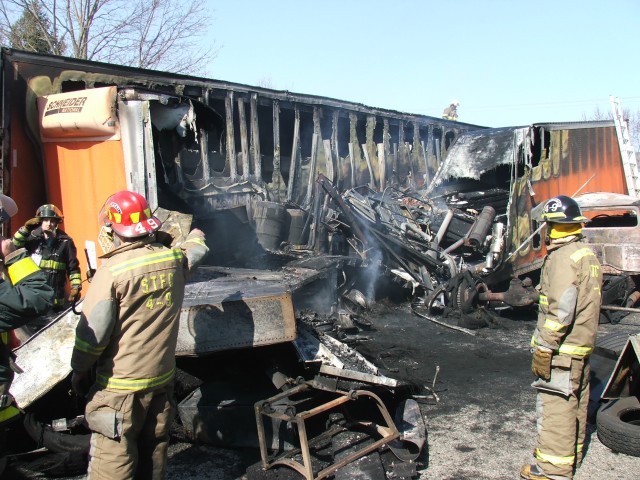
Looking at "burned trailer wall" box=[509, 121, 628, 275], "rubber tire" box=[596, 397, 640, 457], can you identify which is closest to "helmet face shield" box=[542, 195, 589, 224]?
"rubber tire" box=[596, 397, 640, 457]

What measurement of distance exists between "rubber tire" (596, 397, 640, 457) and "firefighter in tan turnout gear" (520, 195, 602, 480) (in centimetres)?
56

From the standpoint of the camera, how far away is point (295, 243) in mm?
9961

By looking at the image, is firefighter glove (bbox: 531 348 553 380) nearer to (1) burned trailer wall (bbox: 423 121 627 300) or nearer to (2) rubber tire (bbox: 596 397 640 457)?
(2) rubber tire (bbox: 596 397 640 457)

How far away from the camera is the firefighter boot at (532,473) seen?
12.4 ft

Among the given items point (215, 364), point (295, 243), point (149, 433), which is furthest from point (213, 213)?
point (149, 433)

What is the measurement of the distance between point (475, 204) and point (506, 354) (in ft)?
16.4

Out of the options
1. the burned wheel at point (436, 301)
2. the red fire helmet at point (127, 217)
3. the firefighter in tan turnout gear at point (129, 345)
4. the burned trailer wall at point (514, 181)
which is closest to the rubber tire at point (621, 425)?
Result: the firefighter in tan turnout gear at point (129, 345)

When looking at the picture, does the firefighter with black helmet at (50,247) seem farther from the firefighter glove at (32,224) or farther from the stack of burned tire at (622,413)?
the stack of burned tire at (622,413)

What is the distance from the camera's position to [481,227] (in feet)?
34.2

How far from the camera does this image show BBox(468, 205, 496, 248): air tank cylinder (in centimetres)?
1030

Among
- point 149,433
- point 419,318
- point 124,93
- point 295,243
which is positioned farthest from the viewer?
point 295,243

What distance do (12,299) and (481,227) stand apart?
29.4ft

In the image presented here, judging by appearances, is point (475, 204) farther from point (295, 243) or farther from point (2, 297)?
point (2, 297)

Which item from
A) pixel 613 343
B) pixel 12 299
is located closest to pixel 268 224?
pixel 613 343
